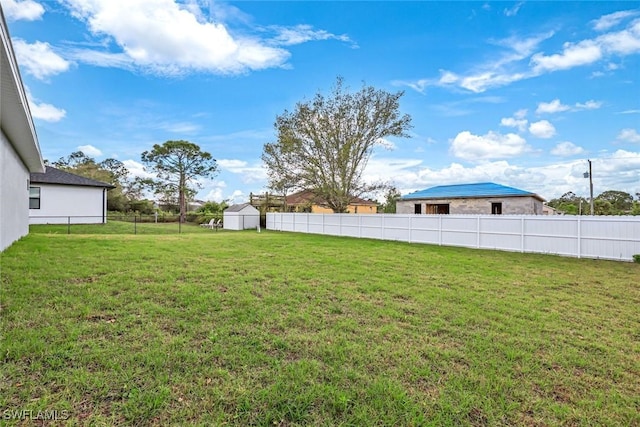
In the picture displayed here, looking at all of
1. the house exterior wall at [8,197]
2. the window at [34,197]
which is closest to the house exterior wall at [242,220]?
the window at [34,197]

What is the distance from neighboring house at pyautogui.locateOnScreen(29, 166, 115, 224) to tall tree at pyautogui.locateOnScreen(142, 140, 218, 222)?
1245 centimetres

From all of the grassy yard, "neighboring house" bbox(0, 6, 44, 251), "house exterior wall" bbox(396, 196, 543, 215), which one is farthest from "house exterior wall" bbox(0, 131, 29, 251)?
"house exterior wall" bbox(396, 196, 543, 215)

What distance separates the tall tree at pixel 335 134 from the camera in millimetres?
18344

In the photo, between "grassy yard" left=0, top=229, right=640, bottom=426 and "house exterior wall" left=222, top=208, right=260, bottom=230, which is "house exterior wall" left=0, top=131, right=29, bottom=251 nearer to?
"grassy yard" left=0, top=229, right=640, bottom=426

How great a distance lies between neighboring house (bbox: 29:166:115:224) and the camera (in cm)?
1630

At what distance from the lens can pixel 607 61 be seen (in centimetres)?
1096

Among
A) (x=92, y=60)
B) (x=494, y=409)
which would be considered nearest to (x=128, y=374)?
(x=494, y=409)

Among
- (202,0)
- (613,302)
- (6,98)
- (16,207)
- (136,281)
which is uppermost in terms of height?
(202,0)

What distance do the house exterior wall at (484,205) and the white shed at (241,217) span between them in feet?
34.0

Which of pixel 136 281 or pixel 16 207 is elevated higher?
pixel 16 207

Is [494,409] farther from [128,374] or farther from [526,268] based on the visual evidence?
[526,268]

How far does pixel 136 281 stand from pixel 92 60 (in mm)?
9525

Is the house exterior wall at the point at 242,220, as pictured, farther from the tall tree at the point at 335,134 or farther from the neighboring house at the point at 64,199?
the neighboring house at the point at 64,199

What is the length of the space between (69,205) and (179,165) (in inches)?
587
